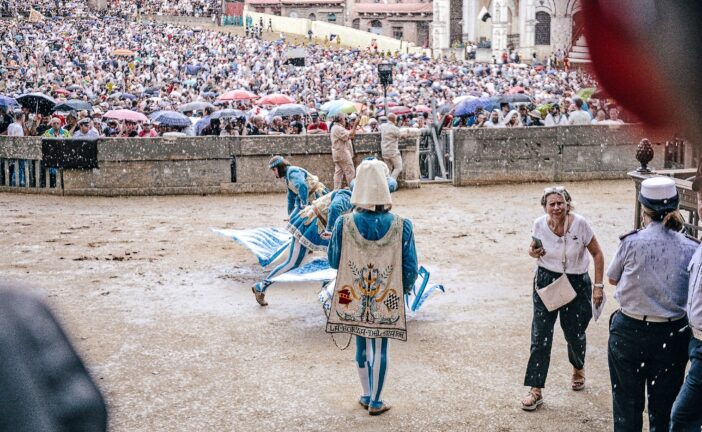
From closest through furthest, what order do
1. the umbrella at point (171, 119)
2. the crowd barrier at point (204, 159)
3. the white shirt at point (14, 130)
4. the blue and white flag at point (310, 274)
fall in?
the blue and white flag at point (310, 274), the crowd barrier at point (204, 159), the white shirt at point (14, 130), the umbrella at point (171, 119)

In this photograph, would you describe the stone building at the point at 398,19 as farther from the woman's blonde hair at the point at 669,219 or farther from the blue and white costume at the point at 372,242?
the woman's blonde hair at the point at 669,219

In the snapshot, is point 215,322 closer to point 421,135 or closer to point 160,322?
point 160,322

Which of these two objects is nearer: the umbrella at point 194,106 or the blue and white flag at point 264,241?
the blue and white flag at point 264,241

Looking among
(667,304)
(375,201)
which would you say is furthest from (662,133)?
(375,201)

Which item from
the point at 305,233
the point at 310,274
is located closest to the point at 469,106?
the point at 310,274

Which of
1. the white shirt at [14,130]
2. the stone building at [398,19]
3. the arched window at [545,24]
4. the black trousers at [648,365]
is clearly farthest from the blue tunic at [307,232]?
the stone building at [398,19]

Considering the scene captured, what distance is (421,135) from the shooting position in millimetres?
18688

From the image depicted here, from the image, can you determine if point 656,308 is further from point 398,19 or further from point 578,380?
point 398,19

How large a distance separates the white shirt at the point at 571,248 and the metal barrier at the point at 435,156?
11.7 metres

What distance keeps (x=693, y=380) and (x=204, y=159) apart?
12986mm

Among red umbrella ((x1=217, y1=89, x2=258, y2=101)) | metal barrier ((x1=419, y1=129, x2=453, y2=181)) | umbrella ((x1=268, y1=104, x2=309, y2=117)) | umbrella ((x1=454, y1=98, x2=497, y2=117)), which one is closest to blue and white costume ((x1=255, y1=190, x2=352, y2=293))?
metal barrier ((x1=419, y1=129, x2=453, y2=181))

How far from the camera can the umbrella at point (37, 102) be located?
77.7ft

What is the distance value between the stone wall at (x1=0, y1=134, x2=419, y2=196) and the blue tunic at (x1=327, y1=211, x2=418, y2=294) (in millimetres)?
10228

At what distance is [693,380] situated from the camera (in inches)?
175
